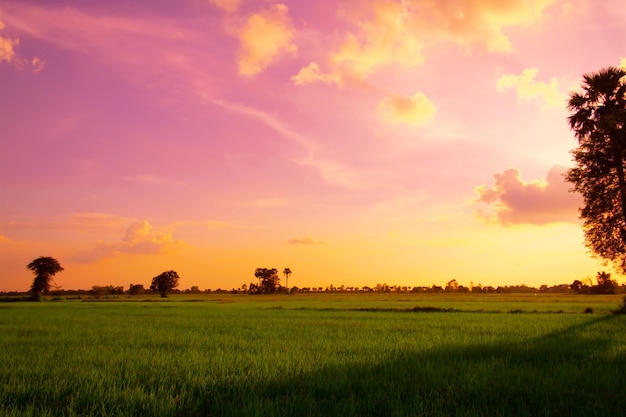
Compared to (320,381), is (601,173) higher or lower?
higher

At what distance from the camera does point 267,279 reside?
190 m

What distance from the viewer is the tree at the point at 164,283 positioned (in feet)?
495

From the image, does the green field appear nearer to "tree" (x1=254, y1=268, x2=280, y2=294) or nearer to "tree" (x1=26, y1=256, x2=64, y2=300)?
"tree" (x1=26, y1=256, x2=64, y2=300)

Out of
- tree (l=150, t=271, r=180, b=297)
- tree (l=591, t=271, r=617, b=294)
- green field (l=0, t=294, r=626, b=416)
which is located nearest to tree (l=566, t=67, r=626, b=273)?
green field (l=0, t=294, r=626, b=416)

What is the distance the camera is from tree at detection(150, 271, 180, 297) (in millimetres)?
150875

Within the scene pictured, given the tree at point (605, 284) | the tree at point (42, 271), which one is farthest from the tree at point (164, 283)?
the tree at point (605, 284)

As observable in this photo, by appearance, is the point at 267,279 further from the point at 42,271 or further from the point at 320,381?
the point at 320,381

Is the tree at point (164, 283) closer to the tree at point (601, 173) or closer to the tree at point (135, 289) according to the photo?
the tree at point (135, 289)

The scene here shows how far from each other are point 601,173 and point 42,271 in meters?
125

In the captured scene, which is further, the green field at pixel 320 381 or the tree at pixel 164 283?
the tree at pixel 164 283

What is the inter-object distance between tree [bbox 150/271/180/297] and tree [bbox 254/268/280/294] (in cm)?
4061

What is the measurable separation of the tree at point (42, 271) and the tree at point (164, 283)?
1598 inches

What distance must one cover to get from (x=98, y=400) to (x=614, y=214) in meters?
34.8

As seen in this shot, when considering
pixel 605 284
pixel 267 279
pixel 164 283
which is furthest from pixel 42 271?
pixel 605 284
